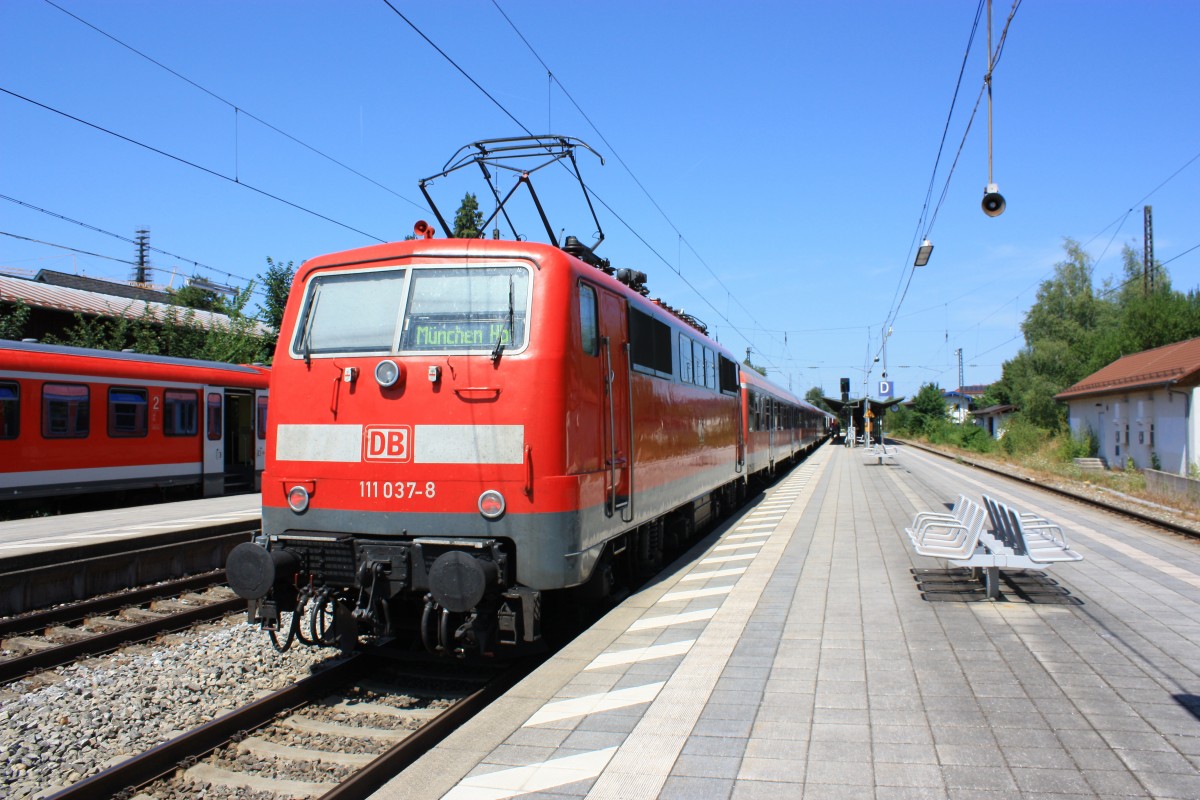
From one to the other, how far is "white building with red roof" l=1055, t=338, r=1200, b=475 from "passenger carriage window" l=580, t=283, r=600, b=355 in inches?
896

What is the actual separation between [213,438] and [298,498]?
13.8m

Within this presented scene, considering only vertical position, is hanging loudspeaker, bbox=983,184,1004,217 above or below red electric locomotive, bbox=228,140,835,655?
above

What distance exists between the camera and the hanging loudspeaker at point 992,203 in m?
11.4

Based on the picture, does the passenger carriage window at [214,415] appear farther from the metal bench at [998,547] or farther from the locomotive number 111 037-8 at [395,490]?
the metal bench at [998,547]

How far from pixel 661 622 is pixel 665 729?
8.15 ft

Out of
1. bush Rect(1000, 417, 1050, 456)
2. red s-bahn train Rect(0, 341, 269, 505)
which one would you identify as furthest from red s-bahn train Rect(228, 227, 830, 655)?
bush Rect(1000, 417, 1050, 456)

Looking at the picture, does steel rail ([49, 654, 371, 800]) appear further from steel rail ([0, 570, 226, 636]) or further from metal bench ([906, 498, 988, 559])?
metal bench ([906, 498, 988, 559])

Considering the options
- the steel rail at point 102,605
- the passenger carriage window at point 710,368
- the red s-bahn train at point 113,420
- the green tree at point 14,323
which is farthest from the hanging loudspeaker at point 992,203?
the green tree at point 14,323

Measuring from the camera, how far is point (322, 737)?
16.9ft

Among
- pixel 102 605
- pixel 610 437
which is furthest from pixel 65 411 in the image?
pixel 610 437

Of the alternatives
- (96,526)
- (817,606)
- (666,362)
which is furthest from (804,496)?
(96,526)

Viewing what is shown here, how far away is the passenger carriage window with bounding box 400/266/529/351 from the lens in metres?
6.02

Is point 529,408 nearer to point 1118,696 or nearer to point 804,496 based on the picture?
point 1118,696

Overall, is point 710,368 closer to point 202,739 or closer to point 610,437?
point 610,437
